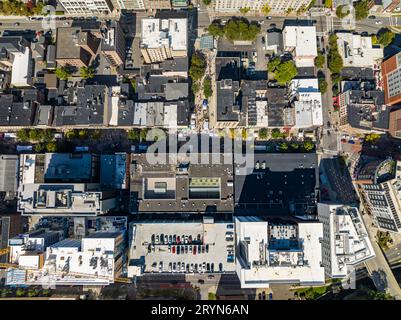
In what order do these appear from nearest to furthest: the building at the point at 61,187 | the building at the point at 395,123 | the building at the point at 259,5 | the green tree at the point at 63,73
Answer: the building at the point at 61,187
the building at the point at 395,123
the green tree at the point at 63,73
the building at the point at 259,5

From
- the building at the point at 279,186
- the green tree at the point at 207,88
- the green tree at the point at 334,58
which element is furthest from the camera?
the green tree at the point at 207,88

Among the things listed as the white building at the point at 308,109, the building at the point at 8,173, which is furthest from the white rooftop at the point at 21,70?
the white building at the point at 308,109

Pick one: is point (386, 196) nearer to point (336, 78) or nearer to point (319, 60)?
point (336, 78)

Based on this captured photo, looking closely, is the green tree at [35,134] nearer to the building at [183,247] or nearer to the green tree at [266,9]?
the building at [183,247]

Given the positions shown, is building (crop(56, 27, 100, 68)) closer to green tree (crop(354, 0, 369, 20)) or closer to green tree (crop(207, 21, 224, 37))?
green tree (crop(207, 21, 224, 37))

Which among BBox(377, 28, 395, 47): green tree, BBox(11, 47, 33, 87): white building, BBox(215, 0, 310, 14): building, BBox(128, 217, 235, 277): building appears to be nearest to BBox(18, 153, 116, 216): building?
BBox(128, 217, 235, 277): building
